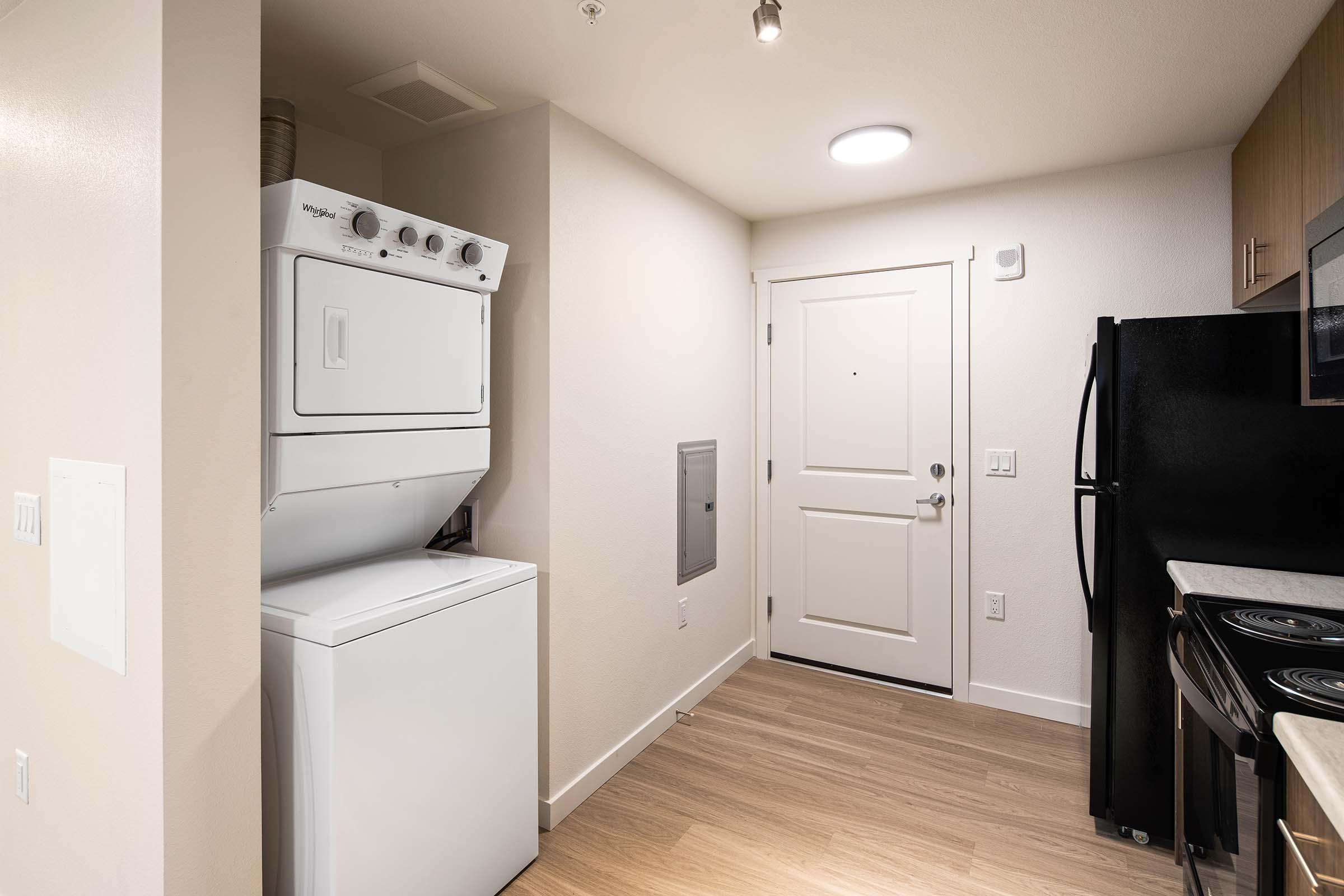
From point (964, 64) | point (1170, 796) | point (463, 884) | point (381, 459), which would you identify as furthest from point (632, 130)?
point (1170, 796)

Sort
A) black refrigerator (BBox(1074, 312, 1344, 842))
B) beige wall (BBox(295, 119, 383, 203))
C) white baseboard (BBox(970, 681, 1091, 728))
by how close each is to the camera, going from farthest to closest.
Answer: white baseboard (BBox(970, 681, 1091, 728)) < beige wall (BBox(295, 119, 383, 203)) < black refrigerator (BBox(1074, 312, 1344, 842))

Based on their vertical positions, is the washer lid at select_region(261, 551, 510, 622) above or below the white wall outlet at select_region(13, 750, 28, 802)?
above

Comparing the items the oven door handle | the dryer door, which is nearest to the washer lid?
the dryer door

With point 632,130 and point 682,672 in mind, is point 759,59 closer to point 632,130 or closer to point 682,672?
point 632,130

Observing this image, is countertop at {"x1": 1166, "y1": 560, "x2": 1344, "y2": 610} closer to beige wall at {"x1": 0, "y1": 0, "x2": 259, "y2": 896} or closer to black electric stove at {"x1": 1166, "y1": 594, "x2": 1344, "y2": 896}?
black electric stove at {"x1": 1166, "y1": 594, "x2": 1344, "y2": 896}

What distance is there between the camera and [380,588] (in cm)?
173

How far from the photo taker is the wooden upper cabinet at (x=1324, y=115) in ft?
5.23

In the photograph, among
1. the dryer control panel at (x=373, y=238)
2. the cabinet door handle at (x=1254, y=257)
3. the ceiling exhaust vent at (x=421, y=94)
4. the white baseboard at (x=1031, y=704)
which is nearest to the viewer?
the dryer control panel at (x=373, y=238)

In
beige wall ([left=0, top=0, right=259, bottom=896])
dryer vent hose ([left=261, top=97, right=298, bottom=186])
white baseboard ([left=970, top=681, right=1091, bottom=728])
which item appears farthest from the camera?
white baseboard ([left=970, top=681, right=1091, bottom=728])

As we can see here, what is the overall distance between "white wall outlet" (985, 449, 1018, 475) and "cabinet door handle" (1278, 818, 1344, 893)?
6.61ft

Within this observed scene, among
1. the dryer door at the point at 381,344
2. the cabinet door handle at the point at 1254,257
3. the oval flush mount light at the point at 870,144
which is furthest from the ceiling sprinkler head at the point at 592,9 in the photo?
the cabinet door handle at the point at 1254,257

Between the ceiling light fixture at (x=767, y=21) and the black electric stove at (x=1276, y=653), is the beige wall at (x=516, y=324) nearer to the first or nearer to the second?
the ceiling light fixture at (x=767, y=21)

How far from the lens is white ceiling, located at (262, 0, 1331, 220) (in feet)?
5.58

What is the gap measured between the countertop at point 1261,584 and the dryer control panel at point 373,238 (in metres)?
2.07
